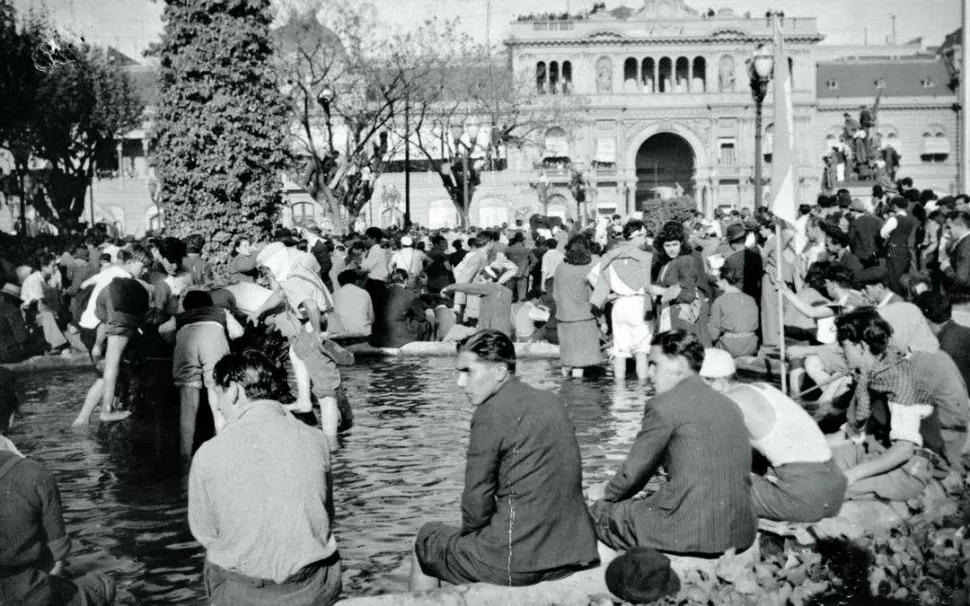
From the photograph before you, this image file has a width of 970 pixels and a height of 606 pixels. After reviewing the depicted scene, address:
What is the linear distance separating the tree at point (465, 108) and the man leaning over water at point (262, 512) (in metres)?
32.9

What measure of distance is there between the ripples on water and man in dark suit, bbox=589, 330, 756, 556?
1.34 metres

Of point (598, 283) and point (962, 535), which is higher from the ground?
point (598, 283)

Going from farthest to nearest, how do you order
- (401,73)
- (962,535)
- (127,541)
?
(401,73), (127,541), (962,535)

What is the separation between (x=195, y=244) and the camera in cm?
1291

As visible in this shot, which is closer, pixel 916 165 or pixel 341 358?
pixel 341 358

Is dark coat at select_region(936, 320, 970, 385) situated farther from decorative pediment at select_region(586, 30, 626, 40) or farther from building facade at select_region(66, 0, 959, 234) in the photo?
decorative pediment at select_region(586, 30, 626, 40)

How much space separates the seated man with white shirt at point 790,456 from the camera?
17.8 feet

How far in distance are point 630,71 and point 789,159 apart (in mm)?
64294

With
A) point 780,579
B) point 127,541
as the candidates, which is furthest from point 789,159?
point 127,541

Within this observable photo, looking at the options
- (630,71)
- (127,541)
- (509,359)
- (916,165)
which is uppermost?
(630,71)

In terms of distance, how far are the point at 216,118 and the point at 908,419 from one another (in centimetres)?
1361

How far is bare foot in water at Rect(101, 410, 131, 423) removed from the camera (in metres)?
9.96

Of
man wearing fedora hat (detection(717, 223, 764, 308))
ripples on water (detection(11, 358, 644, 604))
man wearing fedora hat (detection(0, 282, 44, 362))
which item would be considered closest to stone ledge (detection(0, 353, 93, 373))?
ripples on water (detection(11, 358, 644, 604))

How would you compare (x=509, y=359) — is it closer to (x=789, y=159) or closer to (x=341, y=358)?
(x=341, y=358)
